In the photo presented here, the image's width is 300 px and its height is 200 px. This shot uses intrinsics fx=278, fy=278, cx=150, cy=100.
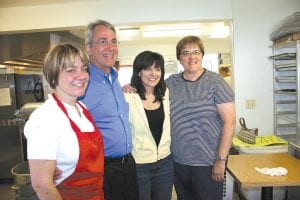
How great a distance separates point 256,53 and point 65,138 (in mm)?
2562

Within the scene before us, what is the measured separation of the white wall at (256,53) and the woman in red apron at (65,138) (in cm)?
225

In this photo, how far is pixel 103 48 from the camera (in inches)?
63.1

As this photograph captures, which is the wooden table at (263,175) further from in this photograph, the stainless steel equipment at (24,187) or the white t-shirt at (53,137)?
the stainless steel equipment at (24,187)

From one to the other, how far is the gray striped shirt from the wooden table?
24 centimetres

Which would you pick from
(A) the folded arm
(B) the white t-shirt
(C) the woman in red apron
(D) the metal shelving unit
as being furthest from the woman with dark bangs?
(D) the metal shelving unit

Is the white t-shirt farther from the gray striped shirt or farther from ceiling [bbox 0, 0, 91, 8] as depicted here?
ceiling [bbox 0, 0, 91, 8]

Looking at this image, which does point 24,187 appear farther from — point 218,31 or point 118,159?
point 218,31

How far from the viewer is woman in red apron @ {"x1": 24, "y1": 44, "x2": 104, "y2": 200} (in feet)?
3.44

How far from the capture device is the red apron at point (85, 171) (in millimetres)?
1168

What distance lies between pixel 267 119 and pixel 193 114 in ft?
5.52

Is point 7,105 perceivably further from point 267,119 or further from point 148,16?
point 267,119

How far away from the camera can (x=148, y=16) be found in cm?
309

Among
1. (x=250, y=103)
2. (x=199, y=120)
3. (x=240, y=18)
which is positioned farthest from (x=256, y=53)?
(x=199, y=120)

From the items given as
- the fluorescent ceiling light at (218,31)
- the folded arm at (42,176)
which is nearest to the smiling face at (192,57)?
the folded arm at (42,176)
